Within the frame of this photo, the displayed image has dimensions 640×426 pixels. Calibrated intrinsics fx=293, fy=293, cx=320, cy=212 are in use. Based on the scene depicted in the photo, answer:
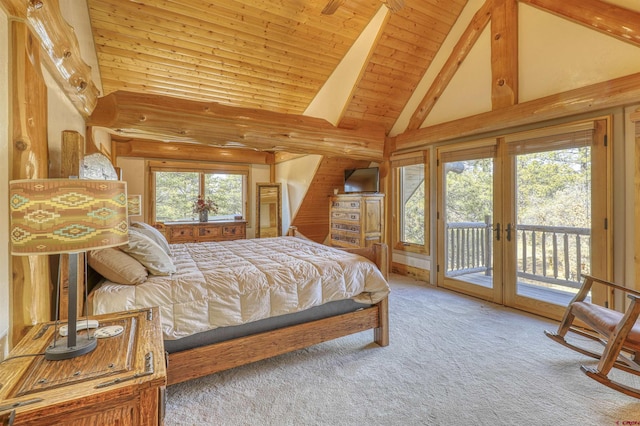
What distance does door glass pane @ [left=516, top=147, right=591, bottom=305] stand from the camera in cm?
297

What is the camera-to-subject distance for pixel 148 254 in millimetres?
1979

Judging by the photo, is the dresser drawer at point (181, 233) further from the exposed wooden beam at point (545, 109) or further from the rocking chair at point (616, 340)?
the rocking chair at point (616, 340)

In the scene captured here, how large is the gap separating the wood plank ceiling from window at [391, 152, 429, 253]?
0.83m

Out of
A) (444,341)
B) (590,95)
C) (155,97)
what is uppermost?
(155,97)

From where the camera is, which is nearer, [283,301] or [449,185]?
[283,301]

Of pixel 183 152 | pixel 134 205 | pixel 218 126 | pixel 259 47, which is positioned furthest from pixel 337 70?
pixel 134 205

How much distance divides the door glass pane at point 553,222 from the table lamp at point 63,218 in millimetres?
3866

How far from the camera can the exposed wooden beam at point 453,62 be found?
3.66 meters

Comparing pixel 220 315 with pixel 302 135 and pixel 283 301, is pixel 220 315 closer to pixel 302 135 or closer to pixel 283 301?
pixel 283 301

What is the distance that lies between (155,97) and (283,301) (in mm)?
2744

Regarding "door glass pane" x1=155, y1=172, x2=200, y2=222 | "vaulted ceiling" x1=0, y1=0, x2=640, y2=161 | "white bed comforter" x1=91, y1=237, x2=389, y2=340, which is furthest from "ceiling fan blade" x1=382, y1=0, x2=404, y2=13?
"door glass pane" x1=155, y1=172, x2=200, y2=222

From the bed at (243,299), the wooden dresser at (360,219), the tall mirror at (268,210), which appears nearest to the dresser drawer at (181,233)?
the tall mirror at (268,210)

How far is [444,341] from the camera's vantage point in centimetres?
263

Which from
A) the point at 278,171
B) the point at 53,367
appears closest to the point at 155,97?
the point at 53,367
